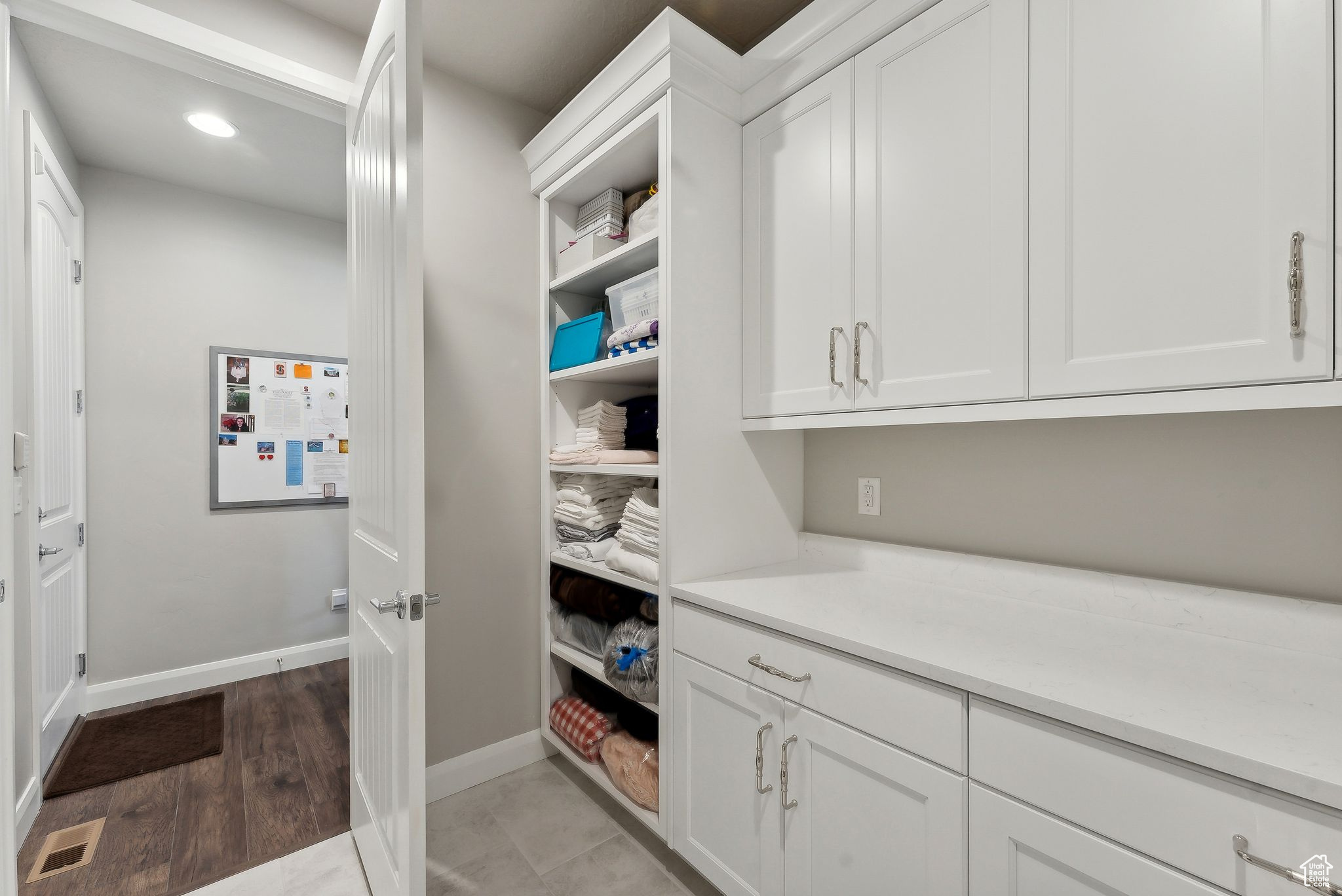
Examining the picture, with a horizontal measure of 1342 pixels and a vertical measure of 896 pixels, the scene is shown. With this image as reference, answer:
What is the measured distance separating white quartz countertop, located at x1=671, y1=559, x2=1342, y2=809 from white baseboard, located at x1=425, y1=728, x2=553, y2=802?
1.14 m

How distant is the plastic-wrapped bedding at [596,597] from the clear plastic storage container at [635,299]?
88cm

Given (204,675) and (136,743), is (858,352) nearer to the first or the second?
(136,743)

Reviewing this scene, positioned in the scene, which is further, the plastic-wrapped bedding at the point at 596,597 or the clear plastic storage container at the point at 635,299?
the plastic-wrapped bedding at the point at 596,597

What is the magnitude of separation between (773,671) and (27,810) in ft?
7.74

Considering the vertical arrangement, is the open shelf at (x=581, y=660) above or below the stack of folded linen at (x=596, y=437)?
below

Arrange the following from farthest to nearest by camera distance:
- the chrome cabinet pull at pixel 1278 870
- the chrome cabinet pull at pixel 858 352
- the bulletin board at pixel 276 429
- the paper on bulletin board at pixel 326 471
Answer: the paper on bulletin board at pixel 326 471 < the bulletin board at pixel 276 429 < the chrome cabinet pull at pixel 858 352 < the chrome cabinet pull at pixel 1278 870

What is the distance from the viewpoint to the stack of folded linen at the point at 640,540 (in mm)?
1732

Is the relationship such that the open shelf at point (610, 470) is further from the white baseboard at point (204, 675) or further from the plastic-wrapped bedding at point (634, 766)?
the white baseboard at point (204, 675)

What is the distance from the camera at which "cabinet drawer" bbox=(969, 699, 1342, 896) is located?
70 cm

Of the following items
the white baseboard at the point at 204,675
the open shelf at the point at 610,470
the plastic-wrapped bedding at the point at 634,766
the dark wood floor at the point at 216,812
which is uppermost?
the open shelf at the point at 610,470

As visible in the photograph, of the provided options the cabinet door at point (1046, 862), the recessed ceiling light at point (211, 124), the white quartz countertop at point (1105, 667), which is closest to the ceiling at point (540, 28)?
the recessed ceiling light at point (211, 124)

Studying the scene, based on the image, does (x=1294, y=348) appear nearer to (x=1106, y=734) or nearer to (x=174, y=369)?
(x=1106, y=734)

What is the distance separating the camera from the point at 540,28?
190 centimetres

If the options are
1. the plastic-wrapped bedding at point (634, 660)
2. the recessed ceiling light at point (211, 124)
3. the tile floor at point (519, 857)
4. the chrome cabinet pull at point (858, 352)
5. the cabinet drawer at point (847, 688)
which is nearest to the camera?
the cabinet drawer at point (847, 688)
